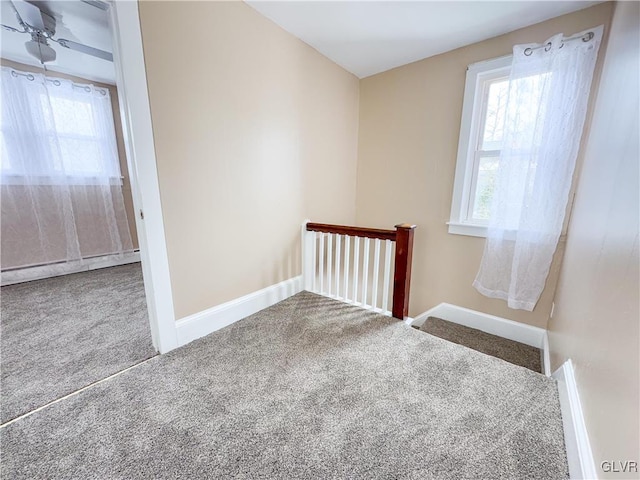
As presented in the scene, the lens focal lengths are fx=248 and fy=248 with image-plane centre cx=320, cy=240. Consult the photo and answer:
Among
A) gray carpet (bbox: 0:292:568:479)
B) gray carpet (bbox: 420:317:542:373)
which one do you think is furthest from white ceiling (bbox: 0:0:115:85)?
gray carpet (bbox: 420:317:542:373)

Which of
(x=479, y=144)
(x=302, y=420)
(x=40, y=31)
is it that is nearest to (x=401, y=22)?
(x=479, y=144)

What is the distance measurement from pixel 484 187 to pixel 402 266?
3.71ft

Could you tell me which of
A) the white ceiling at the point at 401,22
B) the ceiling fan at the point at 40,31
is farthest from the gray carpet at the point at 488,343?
the ceiling fan at the point at 40,31

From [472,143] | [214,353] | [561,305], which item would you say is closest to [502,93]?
[472,143]

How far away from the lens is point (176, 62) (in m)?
1.48

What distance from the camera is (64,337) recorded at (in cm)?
181

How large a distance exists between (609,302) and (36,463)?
226 cm

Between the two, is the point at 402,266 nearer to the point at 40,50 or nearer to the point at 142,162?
the point at 142,162

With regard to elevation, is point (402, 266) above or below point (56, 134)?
below

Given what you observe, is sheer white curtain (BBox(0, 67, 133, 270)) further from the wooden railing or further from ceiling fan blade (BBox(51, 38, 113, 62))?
the wooden railing

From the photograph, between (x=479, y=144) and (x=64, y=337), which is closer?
(x=64, y=337)

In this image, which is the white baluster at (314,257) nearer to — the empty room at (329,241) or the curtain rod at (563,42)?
the empty room at (329,241)

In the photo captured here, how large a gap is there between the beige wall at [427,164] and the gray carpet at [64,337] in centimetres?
255

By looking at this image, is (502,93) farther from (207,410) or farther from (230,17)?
(207,410)
